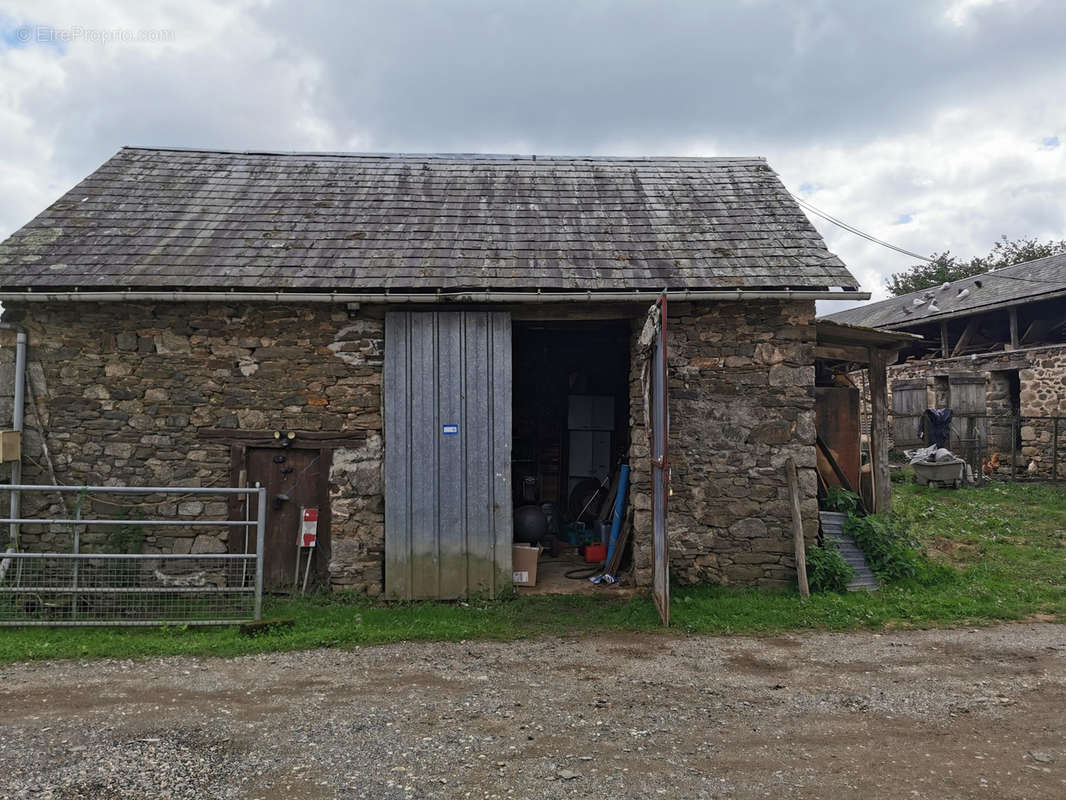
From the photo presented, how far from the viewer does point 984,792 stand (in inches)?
132

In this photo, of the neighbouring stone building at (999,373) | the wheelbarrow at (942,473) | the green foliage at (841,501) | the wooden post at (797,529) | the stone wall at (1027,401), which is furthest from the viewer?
the neighbouring stone building at (999,373)

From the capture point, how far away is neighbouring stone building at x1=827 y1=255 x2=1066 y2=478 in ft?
48.9

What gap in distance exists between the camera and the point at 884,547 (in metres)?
7.35

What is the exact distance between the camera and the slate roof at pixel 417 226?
23.0ft

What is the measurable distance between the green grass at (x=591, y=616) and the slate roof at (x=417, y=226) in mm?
3335

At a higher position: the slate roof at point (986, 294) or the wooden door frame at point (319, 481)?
the slate roof at point (986, 294)

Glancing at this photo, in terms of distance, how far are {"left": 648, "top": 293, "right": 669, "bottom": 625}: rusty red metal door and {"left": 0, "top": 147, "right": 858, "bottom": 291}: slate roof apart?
3.72ft

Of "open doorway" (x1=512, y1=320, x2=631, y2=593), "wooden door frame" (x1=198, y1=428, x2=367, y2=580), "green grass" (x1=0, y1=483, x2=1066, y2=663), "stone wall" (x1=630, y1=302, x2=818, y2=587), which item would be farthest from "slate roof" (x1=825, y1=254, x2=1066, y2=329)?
"wooden door frame" (x1=198, y1=428, x2=367, y2=580)

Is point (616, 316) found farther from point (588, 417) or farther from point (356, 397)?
point (588, 417)

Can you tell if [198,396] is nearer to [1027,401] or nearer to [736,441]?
[736,441]

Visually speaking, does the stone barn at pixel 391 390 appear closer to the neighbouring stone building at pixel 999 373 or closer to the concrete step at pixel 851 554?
the concrete step at pixel 851 554

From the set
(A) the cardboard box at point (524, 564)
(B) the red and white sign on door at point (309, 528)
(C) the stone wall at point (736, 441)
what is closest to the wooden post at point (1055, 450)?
Result: (C) the stone wall at point (736, 441)

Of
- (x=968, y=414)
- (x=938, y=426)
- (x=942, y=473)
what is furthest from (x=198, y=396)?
(x=968, y=414)

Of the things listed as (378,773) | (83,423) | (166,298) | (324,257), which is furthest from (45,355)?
(378,773)
